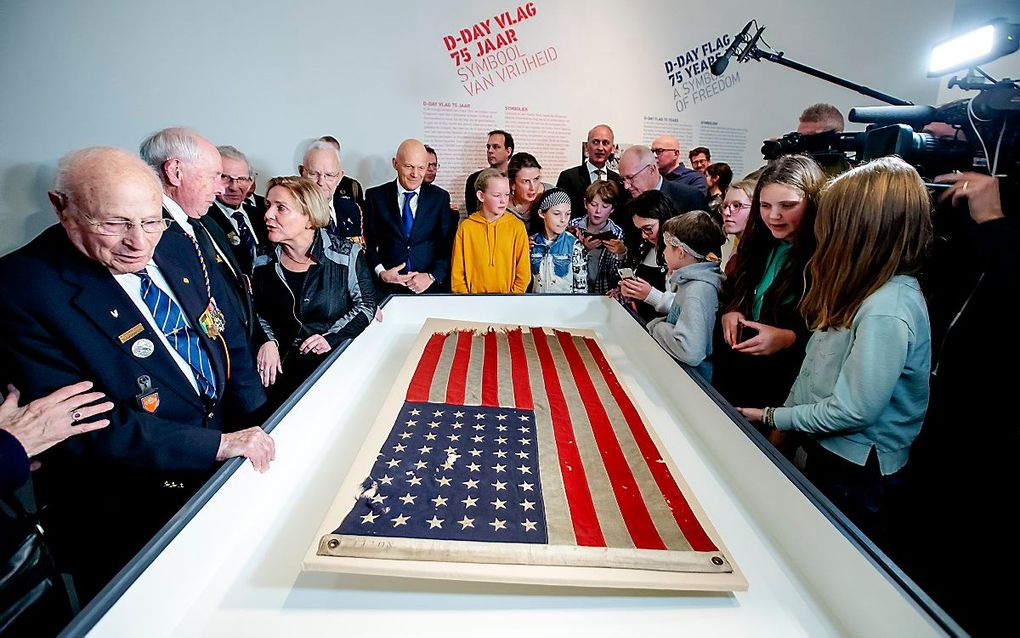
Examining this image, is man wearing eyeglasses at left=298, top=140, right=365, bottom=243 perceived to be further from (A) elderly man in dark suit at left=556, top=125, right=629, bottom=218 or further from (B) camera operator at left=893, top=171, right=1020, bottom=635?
(B) camera operator at left=893, top=171, right=1020, bottom=635

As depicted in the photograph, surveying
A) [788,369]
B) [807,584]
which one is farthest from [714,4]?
[807,584]

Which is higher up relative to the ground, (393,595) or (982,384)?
(982,384)

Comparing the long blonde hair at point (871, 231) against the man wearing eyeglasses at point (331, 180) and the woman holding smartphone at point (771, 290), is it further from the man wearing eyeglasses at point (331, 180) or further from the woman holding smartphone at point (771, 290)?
the man wearing eyeglasses at point (331, 180)

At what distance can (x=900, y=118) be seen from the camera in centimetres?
192

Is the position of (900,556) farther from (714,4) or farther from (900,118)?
(714,4)

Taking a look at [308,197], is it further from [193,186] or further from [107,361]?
[107,361]

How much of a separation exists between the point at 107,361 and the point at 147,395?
12 centimetres

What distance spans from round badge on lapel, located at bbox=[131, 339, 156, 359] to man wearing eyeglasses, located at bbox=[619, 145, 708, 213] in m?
3.01

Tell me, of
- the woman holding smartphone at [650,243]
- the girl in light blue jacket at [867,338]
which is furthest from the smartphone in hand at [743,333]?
the woman holding smartphone at [650,243]

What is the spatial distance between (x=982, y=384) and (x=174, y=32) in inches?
204

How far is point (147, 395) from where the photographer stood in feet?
4.17

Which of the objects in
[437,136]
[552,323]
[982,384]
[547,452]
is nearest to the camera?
[547,452]

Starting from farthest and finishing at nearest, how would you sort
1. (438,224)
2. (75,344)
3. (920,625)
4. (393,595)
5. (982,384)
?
(438,224)
(982,384)
(75,344)
(393,595)
(920,625)

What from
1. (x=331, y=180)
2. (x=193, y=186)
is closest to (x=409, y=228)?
(x=331, y=180)
